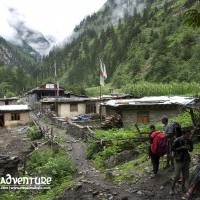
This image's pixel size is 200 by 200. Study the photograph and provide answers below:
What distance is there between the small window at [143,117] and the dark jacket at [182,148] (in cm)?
2243

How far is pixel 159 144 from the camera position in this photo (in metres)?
14.1

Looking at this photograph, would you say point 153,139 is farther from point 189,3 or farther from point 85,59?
point 85,59

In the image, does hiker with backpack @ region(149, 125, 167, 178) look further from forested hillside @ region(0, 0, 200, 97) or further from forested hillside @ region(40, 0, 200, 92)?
forested hillside @ region(40, 0, 200, 92)

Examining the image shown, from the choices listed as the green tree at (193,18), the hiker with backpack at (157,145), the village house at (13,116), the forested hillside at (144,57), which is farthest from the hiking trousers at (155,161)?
the forested hillside at (144,57)

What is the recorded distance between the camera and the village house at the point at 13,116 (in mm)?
48938

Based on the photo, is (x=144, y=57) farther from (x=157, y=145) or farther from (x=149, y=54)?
(x=157, y=145)

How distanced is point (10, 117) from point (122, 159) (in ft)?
105

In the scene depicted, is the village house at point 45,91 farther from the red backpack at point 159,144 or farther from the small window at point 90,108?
the red backpack at point 159,144

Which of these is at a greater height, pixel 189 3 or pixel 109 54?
pixel 189 3

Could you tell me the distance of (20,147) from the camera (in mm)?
32594

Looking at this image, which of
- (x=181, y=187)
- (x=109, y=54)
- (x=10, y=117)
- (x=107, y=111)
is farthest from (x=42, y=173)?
(x=109, y=54)

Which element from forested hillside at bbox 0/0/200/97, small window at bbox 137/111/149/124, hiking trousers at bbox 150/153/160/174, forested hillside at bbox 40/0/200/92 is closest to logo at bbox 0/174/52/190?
hiking trousers at bbox 150/153/160/174

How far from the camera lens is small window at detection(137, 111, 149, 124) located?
34.6 m

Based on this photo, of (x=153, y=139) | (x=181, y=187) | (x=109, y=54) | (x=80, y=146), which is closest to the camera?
(x=181, y=187)
